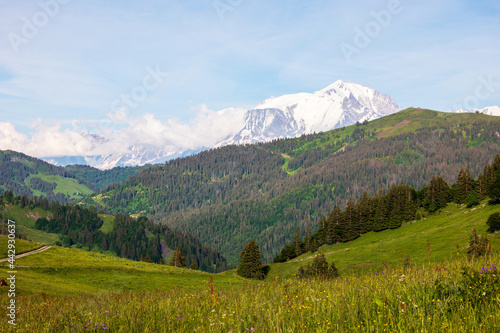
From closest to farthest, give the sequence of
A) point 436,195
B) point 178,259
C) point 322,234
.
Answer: point 436,195, point 178,259, point 322,234

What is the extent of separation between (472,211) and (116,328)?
93.3 m

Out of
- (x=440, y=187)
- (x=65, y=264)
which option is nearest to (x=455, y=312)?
(x=65, y=264)

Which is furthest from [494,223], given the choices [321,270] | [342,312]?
[342,312]

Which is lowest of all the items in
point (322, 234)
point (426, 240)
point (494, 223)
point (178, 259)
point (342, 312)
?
point (178, 259)

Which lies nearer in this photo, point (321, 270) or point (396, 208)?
point (321, 270)

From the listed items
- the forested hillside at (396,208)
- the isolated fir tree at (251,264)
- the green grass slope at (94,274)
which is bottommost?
the isolated fir tree at (251,264)

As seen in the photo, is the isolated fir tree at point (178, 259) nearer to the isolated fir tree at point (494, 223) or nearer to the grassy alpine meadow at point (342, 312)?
the isolated fir tree at point (494, 223)

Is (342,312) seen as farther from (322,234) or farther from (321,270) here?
(322,234)

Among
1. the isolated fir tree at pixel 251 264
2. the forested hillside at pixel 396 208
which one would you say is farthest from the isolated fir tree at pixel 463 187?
the isolated fir tree at pixel 251 264

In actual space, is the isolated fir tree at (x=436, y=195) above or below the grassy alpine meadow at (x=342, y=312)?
above

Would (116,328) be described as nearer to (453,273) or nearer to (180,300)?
(180,300)

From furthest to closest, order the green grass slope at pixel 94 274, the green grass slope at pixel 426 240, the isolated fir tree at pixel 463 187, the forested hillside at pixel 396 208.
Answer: the isolated fir tree at pixel 463 187
the forested hillside at pixel 396 208
the green grass slope at pixel 426 240
the green grass slope at pixel 94 274

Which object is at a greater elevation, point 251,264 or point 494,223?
point 494,223

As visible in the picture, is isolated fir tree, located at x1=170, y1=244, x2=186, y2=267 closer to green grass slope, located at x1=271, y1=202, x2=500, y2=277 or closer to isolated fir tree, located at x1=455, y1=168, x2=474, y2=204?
green grass slope, located at x1=271, y1=202, x2=500, y2=277
